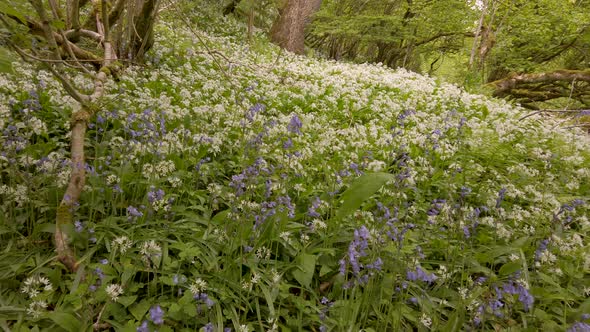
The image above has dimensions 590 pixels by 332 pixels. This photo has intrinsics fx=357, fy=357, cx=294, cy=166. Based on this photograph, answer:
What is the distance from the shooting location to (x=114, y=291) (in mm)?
2076

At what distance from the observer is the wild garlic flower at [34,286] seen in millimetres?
1907

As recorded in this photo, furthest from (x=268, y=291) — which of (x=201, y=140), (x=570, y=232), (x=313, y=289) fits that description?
(x=570, y=232)

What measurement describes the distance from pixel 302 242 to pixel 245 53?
6900mm

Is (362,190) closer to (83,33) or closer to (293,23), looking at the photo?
(83,33)

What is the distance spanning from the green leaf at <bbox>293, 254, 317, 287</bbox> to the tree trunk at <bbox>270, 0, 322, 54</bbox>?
30.8ft

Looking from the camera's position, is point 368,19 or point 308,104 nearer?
point 308,104

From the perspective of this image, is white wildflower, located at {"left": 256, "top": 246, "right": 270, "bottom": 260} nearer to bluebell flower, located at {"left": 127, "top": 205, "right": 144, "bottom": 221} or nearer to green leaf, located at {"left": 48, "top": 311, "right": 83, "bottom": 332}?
bluebell flower, located at {"left": 127, "top": 205, "right": 144, "bottom": 221}

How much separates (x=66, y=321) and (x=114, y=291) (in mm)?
261

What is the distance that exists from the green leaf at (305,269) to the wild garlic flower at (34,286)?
4.91ft

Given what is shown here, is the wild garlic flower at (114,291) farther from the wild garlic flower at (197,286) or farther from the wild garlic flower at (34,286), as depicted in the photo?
the wild garlic flower at (197,286)

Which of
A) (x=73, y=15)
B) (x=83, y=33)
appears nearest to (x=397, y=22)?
(x=83, y=33)

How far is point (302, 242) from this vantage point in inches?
113

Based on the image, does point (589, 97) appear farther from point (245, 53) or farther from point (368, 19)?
point (245, 53)

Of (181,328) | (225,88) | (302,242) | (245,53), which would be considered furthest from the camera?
(245,53)
